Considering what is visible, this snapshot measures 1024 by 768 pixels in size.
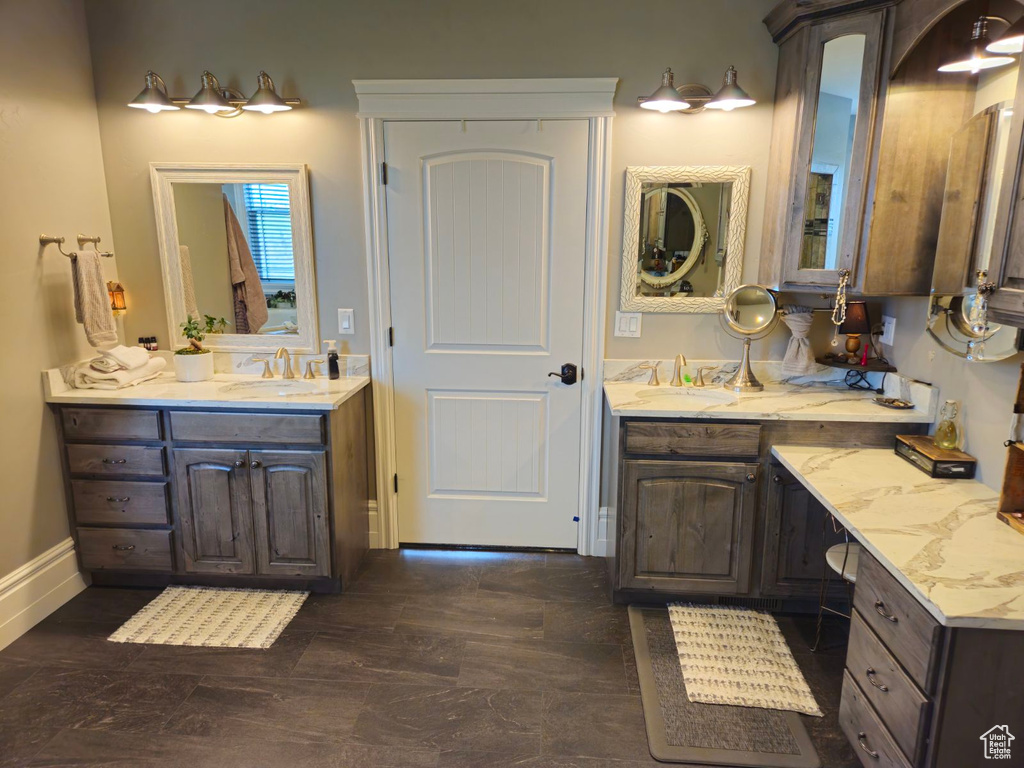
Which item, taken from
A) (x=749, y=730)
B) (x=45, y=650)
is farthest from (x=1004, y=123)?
(x=45, y=650)

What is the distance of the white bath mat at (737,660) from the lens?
6.91 ft

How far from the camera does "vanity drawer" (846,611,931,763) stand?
141cm

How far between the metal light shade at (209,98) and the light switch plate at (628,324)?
1.90 meters

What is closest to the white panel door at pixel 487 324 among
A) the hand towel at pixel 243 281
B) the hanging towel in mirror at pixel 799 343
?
the hand towel at pixel 243 281

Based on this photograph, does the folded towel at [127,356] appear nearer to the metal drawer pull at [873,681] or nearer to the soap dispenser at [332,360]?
the soap dispenser at [332,360]

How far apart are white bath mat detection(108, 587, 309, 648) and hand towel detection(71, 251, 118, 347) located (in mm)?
1143

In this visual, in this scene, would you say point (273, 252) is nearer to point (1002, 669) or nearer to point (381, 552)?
point (381, 552)

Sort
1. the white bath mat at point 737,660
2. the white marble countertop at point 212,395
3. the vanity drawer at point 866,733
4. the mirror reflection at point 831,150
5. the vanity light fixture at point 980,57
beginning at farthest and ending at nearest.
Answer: the white marble countertop at point 212,395
the mirror reflection at point 831,150
the white bath mat at point 737,660
the vanity light fixture at point 980,57
the vanity drawer at point 866,733

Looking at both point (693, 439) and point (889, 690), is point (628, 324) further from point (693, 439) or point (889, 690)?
point (889, 690)

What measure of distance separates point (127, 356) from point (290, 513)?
1009mm

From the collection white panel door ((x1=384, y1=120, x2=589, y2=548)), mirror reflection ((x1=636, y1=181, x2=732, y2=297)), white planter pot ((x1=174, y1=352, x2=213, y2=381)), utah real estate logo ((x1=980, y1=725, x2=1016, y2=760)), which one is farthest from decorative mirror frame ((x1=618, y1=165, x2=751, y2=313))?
white planter pot ((x1=174, y1=352, x2=213, y2=381))

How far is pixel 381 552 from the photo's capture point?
3133 mm

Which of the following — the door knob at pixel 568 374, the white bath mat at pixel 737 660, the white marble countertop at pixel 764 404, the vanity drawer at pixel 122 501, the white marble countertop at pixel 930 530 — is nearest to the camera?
the white marble countertop at pixel 930 530

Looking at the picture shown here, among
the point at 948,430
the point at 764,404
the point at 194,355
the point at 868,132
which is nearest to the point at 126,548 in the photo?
the point at 194,355
